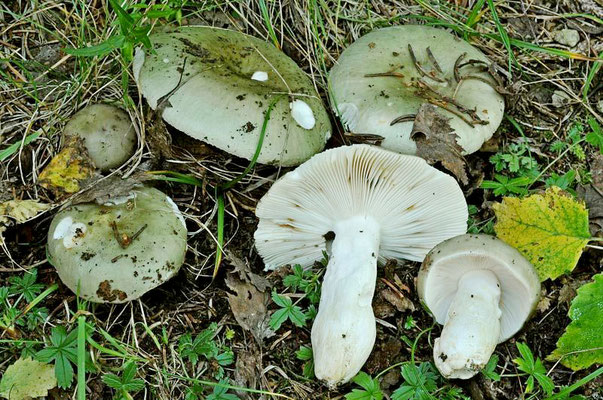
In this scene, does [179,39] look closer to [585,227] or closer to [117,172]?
[117,172]

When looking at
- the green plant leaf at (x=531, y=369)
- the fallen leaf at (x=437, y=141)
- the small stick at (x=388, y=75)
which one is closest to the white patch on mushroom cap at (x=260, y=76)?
the small stick at (x=388, y=75)

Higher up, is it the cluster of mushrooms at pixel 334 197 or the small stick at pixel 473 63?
the small stick at pixel 473 63

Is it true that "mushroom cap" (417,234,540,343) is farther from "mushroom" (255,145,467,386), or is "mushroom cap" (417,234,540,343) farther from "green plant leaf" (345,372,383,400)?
"green plant leaf" (345,372,383,400)

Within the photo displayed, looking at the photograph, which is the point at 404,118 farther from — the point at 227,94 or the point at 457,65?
the point at 227,94

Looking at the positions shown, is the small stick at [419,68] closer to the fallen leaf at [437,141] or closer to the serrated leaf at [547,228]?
the fallen leaf at [437,141]

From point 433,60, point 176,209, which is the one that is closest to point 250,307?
point 176,209

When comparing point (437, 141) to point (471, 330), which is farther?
point (437, 141)
